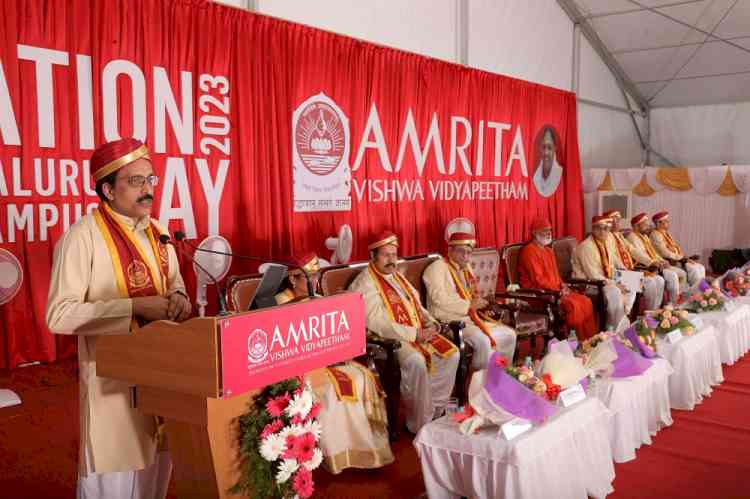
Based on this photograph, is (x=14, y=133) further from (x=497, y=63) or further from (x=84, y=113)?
(x=497, y=63)

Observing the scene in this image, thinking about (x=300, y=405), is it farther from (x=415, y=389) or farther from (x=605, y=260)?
(x=605, y=260)

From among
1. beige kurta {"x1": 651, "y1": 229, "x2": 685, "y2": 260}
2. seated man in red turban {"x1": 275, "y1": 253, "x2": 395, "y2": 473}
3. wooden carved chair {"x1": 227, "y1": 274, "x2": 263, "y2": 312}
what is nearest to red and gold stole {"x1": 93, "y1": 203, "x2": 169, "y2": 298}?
seated man in red turban {"x1": 275, "y1": 253, "x2": 395, "y2": 473}

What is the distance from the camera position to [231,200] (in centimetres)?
531

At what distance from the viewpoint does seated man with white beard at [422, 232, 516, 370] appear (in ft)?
15.2

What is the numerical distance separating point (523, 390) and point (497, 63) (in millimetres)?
6913

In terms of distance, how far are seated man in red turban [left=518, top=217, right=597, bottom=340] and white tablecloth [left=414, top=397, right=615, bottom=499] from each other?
2901 mm

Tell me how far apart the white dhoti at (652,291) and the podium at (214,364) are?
5813 mm

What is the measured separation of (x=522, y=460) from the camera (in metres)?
2.51

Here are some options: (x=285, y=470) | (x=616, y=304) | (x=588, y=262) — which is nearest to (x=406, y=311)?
(x=285, y=470)

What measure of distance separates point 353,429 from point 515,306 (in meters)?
2.28

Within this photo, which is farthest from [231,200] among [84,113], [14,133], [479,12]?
[479,12]

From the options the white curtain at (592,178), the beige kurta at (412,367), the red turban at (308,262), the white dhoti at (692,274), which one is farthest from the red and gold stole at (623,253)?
the red turban at (308,262)

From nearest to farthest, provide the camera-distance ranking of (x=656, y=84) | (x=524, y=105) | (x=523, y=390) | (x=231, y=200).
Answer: (x=523, y=390)
(x=231, y=200)
(x=524, y=105)
(x=656, y=84)

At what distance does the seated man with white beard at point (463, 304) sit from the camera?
4.63 metres
